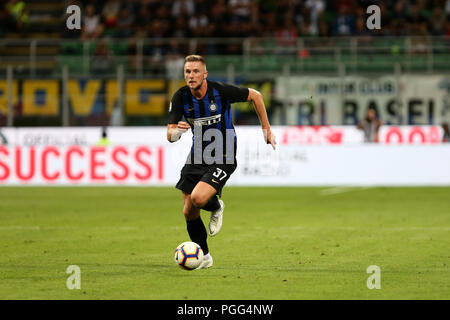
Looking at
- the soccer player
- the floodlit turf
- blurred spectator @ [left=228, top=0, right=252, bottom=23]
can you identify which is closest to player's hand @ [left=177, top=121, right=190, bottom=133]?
the soccer player

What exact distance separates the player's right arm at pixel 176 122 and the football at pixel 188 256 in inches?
41.0

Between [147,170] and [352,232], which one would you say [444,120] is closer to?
[147,170]

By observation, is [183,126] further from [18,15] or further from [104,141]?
[18,15]

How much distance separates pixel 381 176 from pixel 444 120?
400cm

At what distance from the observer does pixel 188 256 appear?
8.46m

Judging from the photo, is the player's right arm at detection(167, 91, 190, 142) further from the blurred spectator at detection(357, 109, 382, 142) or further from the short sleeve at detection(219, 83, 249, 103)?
the blurred spectator at detection(357, 109, 382, 142)

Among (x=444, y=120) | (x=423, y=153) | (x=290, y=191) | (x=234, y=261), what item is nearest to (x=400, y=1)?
(x=444, y=120)

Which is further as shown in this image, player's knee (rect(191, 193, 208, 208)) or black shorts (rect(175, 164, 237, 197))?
black shorts (rect(175, 164, 237, 197))

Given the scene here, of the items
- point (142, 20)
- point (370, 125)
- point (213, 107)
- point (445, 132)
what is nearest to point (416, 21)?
point (445, 132)

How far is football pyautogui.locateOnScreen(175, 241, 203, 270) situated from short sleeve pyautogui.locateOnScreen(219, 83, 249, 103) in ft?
5.21

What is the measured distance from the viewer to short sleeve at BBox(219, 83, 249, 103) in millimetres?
9047

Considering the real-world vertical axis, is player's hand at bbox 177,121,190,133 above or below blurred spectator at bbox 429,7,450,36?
below

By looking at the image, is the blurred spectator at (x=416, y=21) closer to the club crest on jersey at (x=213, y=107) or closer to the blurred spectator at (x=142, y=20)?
the blurred spectator at (x=142, y=20)

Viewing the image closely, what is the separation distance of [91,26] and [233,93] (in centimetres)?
1942
